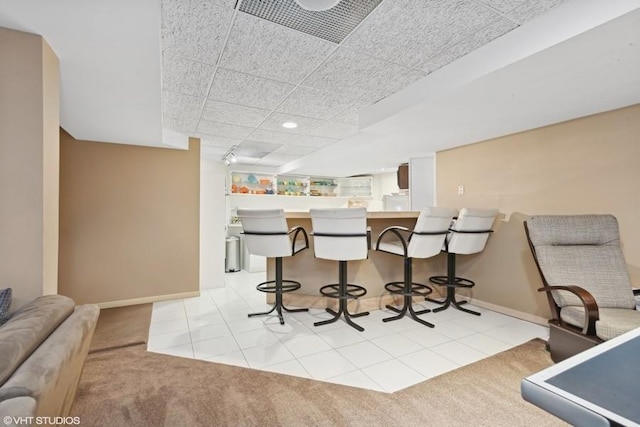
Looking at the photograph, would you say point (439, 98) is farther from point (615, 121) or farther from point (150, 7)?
point (150, 7)

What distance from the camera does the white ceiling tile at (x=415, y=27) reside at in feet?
5.31

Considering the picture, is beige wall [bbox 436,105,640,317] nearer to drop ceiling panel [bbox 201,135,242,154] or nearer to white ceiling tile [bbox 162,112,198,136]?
drop ceiling panel [bbox 201,135,242,154]

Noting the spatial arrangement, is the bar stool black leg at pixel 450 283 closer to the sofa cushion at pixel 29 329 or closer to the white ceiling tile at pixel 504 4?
the white ceiling tile at pixel 504 4

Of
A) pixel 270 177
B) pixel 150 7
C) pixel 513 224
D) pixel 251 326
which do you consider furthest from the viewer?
pixel 270 177

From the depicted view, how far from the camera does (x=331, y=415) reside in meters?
1.65

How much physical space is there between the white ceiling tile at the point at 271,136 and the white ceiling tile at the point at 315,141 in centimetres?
13

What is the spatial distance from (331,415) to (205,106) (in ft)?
9.77

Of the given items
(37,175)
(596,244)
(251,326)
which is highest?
(37,175)

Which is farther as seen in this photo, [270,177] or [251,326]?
[270,177]

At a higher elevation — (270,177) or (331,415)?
(270,177)

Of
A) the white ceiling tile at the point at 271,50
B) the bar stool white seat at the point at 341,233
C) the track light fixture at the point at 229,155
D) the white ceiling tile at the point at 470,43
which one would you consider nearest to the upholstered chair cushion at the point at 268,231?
the bar stool white seat at the point at 341,233

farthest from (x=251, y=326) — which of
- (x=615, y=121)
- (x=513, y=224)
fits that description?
(x=615, y=121)

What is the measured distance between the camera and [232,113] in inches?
130

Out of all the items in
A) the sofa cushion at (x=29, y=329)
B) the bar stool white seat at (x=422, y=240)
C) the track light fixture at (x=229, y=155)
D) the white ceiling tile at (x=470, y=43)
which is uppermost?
the white ceiling tile at (x=470, y=43)
